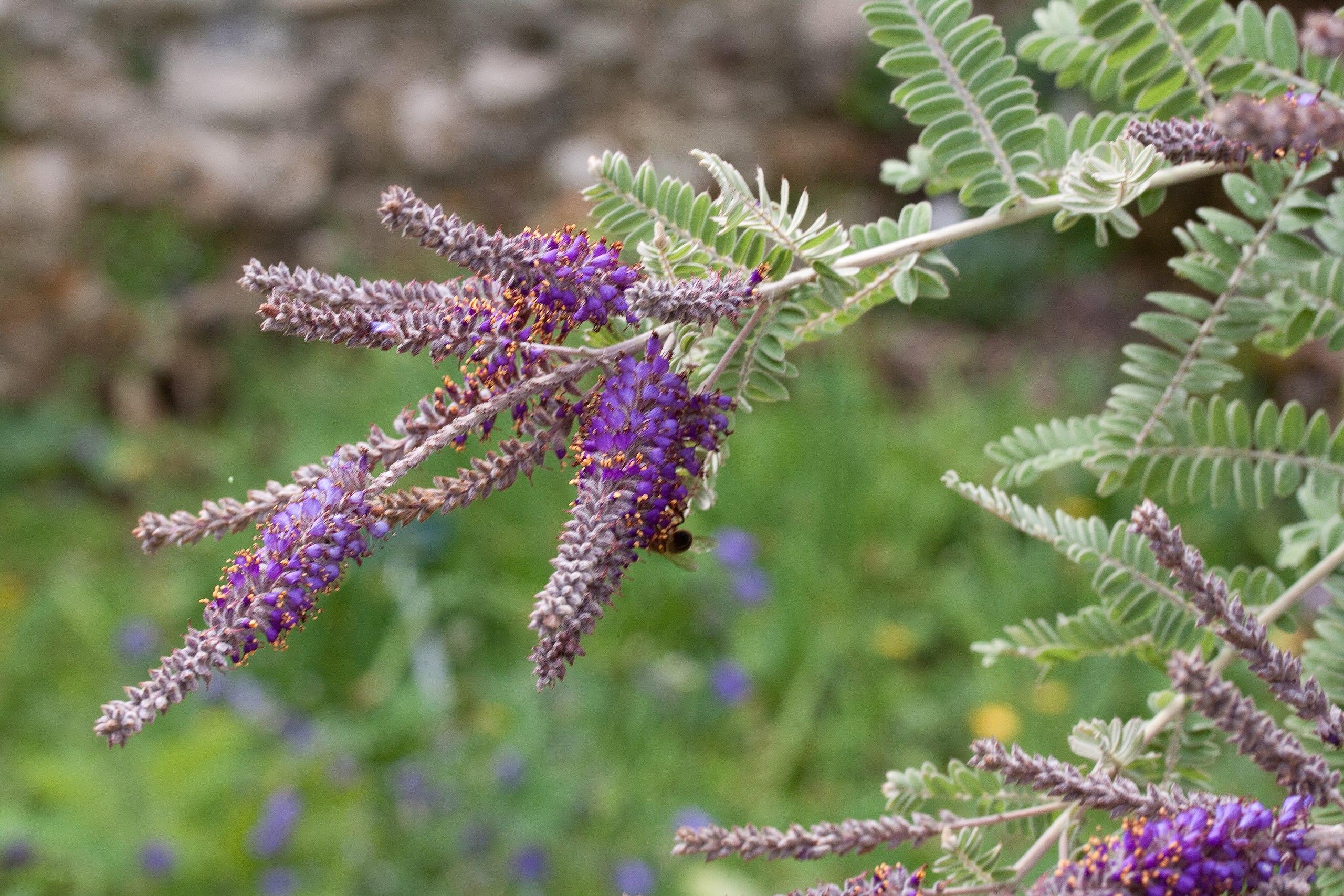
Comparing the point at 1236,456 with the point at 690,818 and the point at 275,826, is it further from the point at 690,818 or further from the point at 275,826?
the point at 275,826

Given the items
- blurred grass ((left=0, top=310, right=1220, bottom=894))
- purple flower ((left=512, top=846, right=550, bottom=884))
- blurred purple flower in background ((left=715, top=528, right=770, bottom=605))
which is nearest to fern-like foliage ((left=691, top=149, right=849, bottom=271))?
blurred grass ((left=0, top=310, right=1220, bottom=894))

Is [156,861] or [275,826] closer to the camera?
[156,861]

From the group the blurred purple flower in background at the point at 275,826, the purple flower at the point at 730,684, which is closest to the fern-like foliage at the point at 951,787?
the blurred purple flower in background at the point at 275,826

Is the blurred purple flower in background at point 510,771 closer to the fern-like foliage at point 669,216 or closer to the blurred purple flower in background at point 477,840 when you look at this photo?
the blurred purple flower in background at point 477,840

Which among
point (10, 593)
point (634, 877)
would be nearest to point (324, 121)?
point (10, 593)

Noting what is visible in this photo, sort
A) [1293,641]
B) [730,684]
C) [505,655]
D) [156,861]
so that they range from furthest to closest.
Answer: [505,655], [730,684], [1293,641], [156,861]

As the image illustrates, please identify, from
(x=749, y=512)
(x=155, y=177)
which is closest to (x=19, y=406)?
(x=155, y=177)
